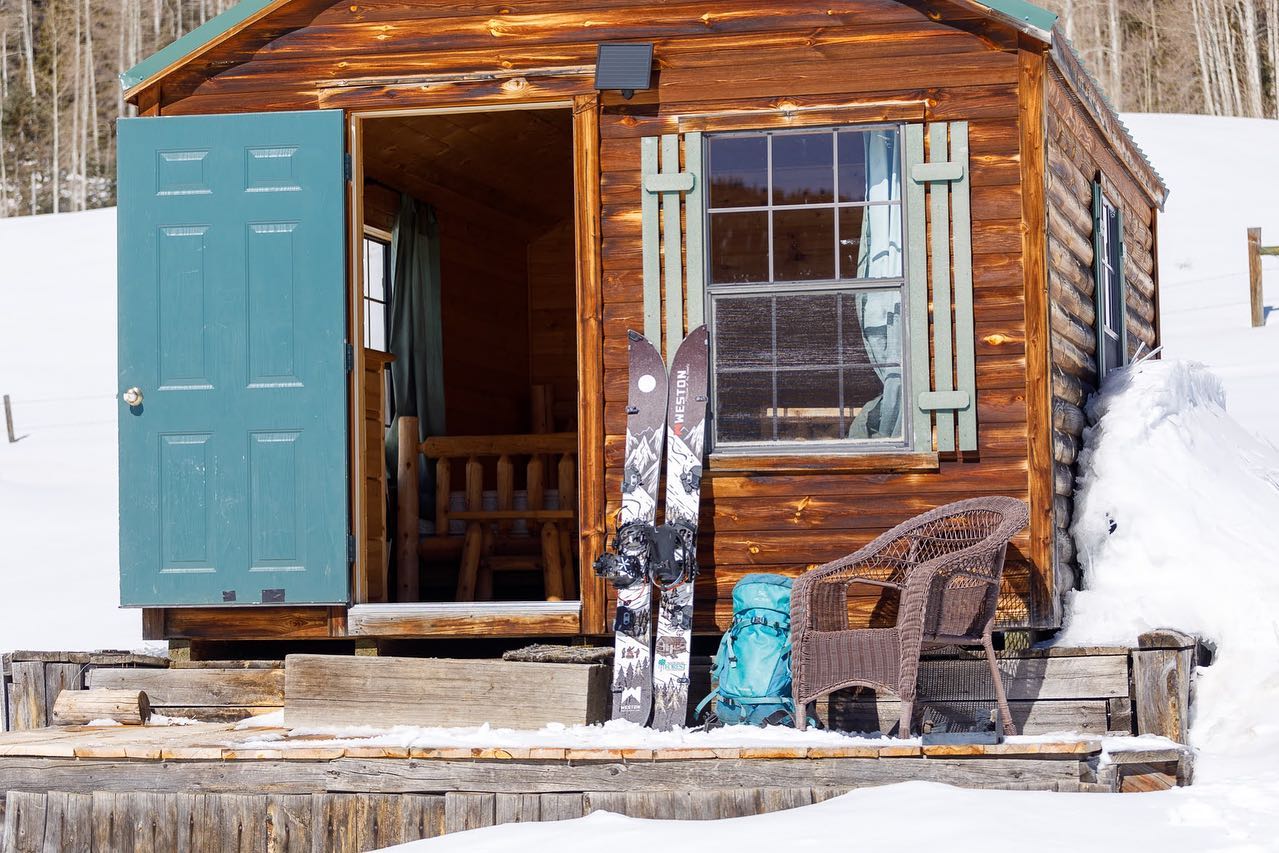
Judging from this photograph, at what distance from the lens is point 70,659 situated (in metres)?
6.90

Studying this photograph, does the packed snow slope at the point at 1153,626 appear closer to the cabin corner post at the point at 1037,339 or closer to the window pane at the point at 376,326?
the cabin corner post at the point at 1037,339

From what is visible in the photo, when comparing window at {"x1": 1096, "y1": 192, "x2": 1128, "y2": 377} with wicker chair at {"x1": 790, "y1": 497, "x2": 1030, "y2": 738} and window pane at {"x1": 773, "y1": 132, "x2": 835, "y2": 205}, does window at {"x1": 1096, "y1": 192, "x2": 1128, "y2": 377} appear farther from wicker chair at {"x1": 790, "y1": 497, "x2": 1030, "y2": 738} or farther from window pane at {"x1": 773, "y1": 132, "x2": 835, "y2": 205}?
wicker chair at {"x1": 790, "y1": 497, "x2": 1030, "y2": 738}

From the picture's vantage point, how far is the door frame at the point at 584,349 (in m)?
6.57

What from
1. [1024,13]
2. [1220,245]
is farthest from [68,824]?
[1220,245]

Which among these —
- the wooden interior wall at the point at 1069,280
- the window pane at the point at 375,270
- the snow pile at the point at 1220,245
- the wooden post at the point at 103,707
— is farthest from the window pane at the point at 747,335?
the snow pile at the point at 1220,245

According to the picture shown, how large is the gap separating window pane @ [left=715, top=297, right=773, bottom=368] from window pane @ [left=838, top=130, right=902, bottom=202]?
588 millimetres

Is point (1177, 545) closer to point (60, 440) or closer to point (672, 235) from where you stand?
point (672, 235)

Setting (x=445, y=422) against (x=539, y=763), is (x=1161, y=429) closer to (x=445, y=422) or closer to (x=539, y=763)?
(x=539, y=763)

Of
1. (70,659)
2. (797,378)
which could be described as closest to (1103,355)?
(797,378)

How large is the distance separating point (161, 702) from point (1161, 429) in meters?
4.72

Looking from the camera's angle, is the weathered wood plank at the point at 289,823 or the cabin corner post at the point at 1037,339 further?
the cabin corner post at the point at 1037,339

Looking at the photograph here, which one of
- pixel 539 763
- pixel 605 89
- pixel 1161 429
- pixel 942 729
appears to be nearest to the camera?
pixel 539 763

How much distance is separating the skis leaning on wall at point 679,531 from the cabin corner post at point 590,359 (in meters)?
0.35

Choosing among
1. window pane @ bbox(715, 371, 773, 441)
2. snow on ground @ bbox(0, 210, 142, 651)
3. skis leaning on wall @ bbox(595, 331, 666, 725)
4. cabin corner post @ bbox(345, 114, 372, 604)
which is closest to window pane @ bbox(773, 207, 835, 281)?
window pane @ bbox(715, 371, 773, 441)
